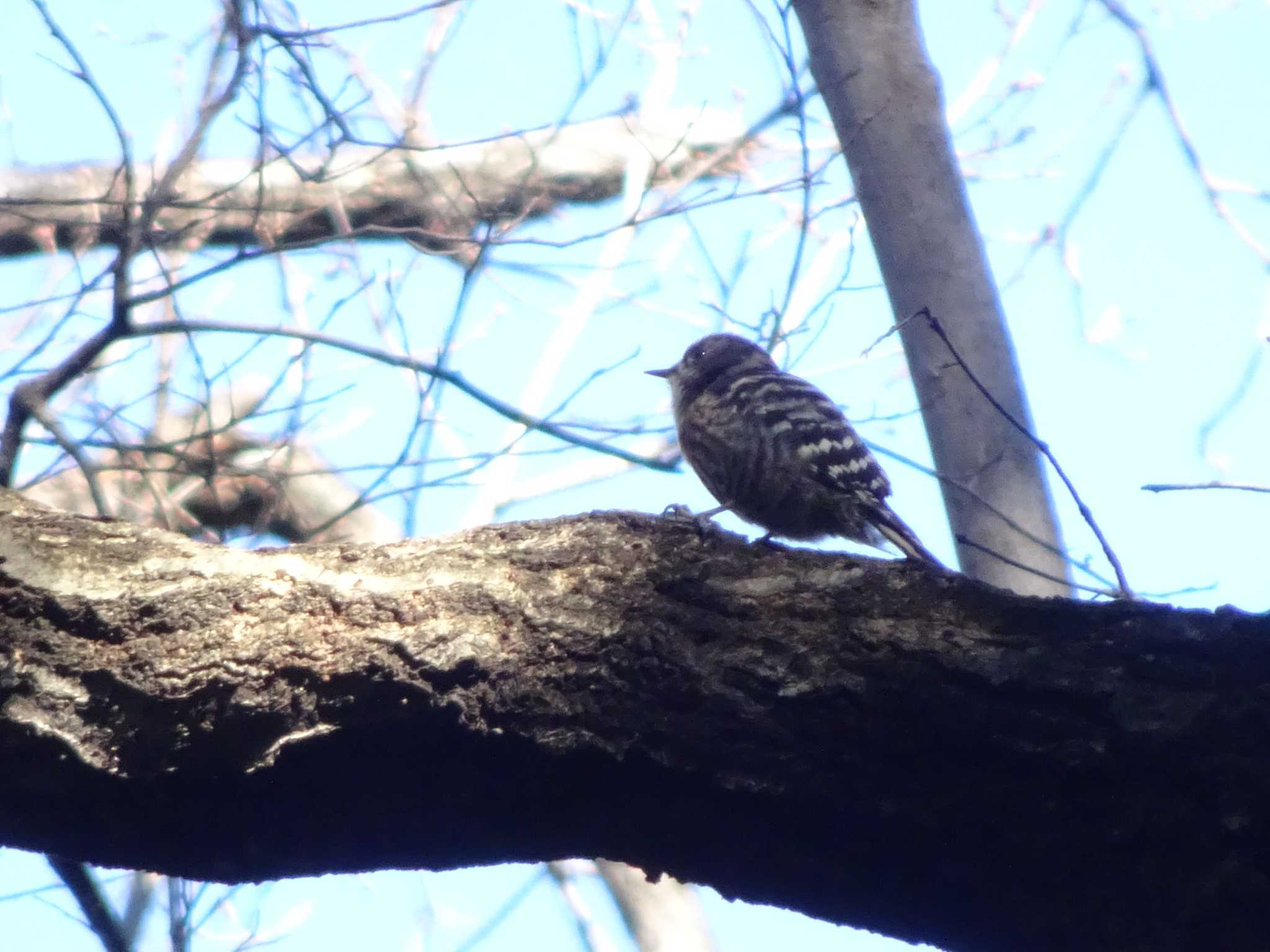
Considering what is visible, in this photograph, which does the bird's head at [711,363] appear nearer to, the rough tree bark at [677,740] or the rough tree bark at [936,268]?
the rough tree bark at [936,268]

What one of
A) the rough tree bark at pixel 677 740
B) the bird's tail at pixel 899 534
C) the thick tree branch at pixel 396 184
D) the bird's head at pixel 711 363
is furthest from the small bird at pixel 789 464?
the thick tree branch at pixel 396 184

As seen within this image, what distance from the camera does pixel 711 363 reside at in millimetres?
5020

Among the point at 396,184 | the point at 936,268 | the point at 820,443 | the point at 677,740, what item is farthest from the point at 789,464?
the point at 396,184

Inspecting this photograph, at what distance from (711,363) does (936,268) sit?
4.52 feet

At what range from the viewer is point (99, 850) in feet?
7.09

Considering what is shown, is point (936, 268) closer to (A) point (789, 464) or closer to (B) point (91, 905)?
(A) point (789, 464)

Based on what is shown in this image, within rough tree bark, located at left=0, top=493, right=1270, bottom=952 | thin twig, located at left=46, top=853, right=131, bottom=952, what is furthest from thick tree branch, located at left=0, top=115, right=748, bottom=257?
rough tree bark, located at left=0, top=493, right=1270, bottom=952

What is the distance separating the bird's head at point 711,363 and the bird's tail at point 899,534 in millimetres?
990

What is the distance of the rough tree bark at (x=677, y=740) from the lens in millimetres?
2035

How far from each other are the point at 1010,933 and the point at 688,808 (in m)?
0.60

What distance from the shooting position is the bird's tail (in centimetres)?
389

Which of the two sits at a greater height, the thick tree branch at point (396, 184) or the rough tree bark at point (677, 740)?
the thick tree branch at point (396, 184)

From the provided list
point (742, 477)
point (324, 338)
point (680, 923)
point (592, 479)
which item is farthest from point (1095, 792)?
point (592, 479)

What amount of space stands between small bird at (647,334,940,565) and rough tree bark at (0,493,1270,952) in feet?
5.43
